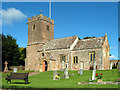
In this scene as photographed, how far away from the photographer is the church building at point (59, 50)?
32469mm

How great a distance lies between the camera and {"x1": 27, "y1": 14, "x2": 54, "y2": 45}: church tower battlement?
41.7 m

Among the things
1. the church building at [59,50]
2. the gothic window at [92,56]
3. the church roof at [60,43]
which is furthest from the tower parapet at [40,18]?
the gothic window at [92,56]

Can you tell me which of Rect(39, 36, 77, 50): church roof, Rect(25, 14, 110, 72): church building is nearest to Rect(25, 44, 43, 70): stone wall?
Rect(25, 14, 110, 72): church building

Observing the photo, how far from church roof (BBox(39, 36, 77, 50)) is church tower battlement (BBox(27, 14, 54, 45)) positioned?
252 cm

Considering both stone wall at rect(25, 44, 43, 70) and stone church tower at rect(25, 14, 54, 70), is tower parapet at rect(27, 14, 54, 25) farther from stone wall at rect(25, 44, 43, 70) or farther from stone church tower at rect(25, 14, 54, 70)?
stone wall at rect(25, 44, 43, 70)

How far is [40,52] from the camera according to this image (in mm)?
39344

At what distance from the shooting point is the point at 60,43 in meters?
38.3

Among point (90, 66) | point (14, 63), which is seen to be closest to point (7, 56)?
point (14, 63)

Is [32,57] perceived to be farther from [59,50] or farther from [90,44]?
[90,44]

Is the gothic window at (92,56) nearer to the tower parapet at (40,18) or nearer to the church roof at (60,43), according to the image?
the church roof at (60,43)

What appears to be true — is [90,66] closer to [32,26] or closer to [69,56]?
[69,56]

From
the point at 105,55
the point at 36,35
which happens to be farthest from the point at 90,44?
the point at 36,35

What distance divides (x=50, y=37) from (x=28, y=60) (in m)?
9.22

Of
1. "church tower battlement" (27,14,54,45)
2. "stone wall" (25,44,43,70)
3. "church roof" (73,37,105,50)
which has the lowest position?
"stone wall" (25,44,43,70)
